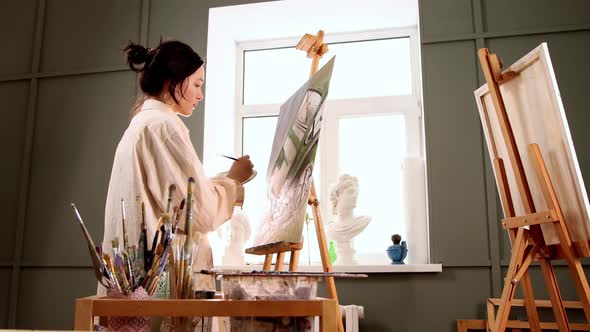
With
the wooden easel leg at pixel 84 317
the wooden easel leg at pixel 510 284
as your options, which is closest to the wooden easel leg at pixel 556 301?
the wooden easel leg at pixel 510 284

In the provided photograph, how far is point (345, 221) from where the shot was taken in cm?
283

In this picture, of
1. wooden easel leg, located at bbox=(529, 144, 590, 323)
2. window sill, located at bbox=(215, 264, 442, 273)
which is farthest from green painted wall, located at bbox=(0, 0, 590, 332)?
wooden easel leg, located at bbox=(529, 144, 590, 323)

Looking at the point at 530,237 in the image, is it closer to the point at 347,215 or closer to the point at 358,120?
the point at 347,215

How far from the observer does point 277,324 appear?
3.62 ft

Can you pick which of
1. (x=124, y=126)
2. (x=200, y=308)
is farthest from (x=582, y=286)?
(x=124, y=126)

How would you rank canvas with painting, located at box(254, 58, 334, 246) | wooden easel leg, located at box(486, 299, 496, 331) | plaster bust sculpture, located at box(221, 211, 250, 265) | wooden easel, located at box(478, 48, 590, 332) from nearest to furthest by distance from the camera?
canvas with painting, located at box(254, 58, 334, 246) → wooden easel, located at box(478, 48, 590, 332) → wooden easel leg, located at box(486, 299, 496, 331) → plaster bust sculpture, located at box(221, 211, 250, 265)

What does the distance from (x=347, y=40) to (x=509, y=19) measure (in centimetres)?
94

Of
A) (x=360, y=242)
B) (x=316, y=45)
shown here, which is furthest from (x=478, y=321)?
(x=316, y=45)

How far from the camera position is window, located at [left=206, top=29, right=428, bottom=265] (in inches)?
123

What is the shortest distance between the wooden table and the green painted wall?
1700 millimetres

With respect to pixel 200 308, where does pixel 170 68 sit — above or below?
above

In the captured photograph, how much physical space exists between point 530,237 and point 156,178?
119 cm

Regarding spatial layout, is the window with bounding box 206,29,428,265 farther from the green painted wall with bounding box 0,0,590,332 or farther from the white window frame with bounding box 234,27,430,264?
the green painted wall with bounding box 0,0,590,332

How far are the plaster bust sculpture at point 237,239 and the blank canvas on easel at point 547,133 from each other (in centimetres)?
140
